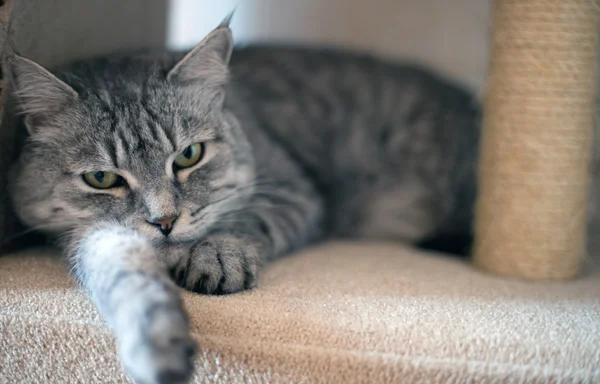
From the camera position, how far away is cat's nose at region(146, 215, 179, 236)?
3.99 feet

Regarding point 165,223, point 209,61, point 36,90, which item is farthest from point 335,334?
point 36,90

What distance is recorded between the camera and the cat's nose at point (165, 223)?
3.99 ft

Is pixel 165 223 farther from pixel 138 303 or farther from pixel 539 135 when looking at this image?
pixel 539 135

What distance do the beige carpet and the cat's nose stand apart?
18cm

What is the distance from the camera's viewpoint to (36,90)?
4.14 ft

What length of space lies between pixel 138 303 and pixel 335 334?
36 cm

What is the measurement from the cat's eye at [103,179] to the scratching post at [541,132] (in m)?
0.97

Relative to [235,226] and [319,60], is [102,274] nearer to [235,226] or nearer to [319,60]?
[235,226]

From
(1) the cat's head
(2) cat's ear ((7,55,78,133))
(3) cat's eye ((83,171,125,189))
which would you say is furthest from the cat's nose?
(2) cat's ear ((7,55,78,133))

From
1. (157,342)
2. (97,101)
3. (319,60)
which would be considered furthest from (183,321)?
(319,60)

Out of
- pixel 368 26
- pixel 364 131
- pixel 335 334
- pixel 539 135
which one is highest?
pixel 368 26

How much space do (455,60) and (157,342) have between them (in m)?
1.88

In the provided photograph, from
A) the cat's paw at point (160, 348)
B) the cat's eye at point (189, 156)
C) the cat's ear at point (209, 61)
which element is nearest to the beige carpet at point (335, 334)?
the cat's paw at point (160, 348)

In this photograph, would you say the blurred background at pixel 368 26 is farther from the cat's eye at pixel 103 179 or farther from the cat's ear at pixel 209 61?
the cat's eye at pixel 103 179
